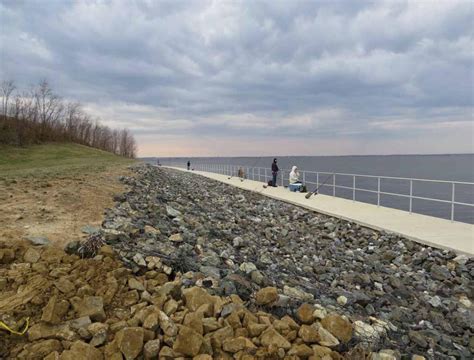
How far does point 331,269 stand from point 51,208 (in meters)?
5.47

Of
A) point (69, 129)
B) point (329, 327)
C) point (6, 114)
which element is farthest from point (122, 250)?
point (69, 129)

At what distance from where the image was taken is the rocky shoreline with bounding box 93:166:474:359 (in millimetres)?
4121

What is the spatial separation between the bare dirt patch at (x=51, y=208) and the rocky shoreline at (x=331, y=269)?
1.43 ft

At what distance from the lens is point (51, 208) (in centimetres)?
652

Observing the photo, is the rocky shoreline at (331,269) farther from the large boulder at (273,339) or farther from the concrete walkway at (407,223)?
the large boulder at (273,339)

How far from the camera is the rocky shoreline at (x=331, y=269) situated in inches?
162

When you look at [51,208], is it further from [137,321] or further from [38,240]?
[137,321]

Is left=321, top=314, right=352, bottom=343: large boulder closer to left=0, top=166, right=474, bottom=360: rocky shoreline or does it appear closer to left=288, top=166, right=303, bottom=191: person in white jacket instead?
left=0, top=166, right=474, bottom=360: rocky shoreline

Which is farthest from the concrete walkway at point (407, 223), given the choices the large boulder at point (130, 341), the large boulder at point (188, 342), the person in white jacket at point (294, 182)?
the large boulder at point (130, 341)

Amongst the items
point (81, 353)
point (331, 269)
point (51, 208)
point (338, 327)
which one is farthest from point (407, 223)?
point (81, 353)

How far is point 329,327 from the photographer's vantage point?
3.51 metres

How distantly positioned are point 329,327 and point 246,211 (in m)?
9.40

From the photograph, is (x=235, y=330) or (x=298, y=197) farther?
(x=298, y=197)

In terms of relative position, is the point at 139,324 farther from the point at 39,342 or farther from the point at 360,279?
the point at 360,279
